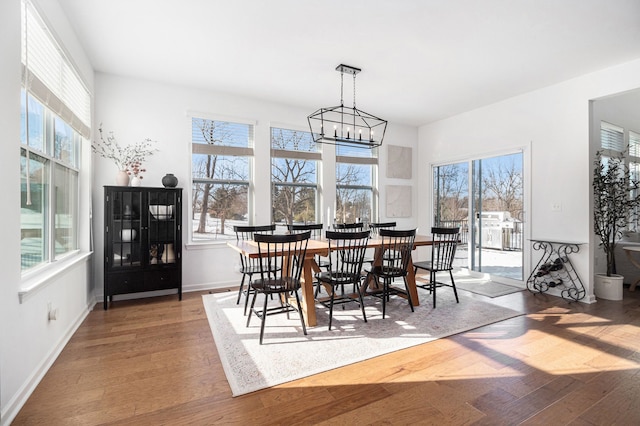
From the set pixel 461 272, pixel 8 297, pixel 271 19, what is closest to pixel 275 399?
pixel 8 297

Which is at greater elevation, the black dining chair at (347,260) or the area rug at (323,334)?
the black dining chair at (347,260)

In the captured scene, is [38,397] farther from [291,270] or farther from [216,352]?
[291,270]

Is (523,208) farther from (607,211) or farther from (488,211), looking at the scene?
(607,211)

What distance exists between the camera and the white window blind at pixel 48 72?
221 cm

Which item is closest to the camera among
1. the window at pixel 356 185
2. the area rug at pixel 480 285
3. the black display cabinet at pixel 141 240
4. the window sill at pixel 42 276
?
the window sill at pixel 42 276

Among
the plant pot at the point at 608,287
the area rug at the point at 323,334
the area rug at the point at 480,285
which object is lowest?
the area rug at the point at 323,334

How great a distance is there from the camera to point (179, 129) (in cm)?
444

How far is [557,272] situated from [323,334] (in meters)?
3.52

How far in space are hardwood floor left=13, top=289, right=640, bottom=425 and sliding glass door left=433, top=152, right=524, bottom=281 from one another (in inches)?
78.5

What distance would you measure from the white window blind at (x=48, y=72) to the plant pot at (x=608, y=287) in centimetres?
626

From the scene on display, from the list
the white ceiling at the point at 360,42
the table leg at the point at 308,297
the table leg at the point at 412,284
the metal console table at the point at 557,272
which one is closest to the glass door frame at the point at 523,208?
the metal console table at the point at 557,272

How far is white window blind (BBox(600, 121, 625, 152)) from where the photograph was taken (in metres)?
4.83

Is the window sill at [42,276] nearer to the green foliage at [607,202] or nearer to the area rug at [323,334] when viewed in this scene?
the area rug at [323,334]

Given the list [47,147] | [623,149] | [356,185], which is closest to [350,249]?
[356,185]
